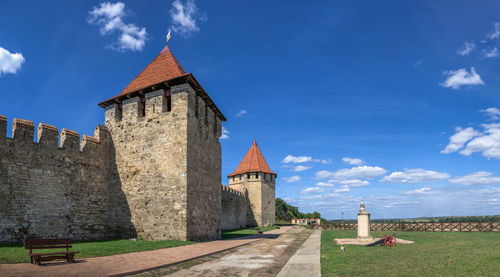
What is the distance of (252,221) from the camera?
39344 mm

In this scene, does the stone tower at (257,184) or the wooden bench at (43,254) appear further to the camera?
the stone tower at (257,184)

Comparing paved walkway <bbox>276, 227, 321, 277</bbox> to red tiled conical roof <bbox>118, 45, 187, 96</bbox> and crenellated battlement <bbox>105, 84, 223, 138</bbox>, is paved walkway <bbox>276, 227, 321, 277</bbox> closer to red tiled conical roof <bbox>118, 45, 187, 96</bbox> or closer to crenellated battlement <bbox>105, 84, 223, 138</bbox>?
crenellated battlement <bbox>105, 84, 223, 138</bbox>

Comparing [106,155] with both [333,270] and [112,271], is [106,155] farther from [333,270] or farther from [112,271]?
[333,270]

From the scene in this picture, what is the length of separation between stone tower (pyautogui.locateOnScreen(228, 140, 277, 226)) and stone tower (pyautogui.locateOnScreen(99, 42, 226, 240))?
71.3 ft

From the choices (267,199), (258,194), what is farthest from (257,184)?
(267,199)

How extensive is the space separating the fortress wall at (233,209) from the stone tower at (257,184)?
1585mm

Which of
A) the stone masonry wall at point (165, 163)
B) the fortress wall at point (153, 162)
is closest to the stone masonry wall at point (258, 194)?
the stone masonry wall at point (165, 163)

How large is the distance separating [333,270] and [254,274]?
1.96 m

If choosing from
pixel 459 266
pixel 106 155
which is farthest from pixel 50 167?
pixel 459 266

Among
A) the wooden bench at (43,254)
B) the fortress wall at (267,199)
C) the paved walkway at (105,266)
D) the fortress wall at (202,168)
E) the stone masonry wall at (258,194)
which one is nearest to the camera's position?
the paved walkway at (105,266)

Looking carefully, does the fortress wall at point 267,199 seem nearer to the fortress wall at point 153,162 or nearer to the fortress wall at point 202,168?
the fortress wall at point 202,168

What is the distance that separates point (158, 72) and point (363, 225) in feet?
45.8


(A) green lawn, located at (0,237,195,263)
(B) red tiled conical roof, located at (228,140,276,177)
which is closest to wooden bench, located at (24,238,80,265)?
(A) green lawn, located at (0,237,195,263)

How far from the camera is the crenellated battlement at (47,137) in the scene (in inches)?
496
